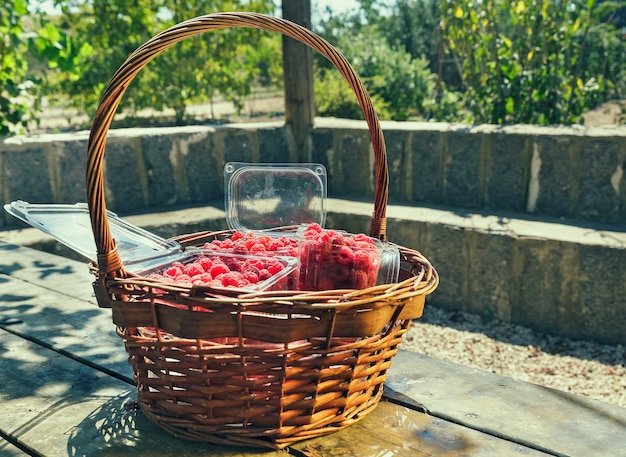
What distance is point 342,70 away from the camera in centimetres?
155

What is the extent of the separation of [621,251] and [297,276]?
2454 mm

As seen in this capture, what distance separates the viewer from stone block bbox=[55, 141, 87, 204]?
404 centimetres

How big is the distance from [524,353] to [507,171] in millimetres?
1201

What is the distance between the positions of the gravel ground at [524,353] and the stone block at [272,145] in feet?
5.40

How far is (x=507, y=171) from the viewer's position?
4.05 metres

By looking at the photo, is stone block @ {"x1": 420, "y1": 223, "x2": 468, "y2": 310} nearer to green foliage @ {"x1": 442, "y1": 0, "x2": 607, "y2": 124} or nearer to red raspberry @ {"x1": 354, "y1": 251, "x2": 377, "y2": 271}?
green foliage @ {"x1": 442, "y1": 0, "x2": 607, "y2": 124}

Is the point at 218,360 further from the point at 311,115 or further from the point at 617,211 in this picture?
the point at 311,115

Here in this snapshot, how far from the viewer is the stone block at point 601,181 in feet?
12.1

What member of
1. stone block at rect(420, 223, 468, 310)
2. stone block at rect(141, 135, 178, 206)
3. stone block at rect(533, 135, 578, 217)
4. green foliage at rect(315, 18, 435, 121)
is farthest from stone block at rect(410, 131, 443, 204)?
green foliage at rect(315, 18, 435, 121)

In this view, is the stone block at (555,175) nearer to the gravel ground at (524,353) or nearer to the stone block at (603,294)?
the stone block at (603,294)

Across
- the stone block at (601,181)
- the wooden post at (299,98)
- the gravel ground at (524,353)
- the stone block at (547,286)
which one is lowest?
the gravel ground at (524,353)

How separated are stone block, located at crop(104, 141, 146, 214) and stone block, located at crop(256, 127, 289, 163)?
0.90 m

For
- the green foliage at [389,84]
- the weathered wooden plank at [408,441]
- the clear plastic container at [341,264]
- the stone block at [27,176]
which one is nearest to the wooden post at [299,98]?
the green foliage at [389,84]

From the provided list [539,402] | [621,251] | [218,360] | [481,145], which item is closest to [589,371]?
[621,251]
